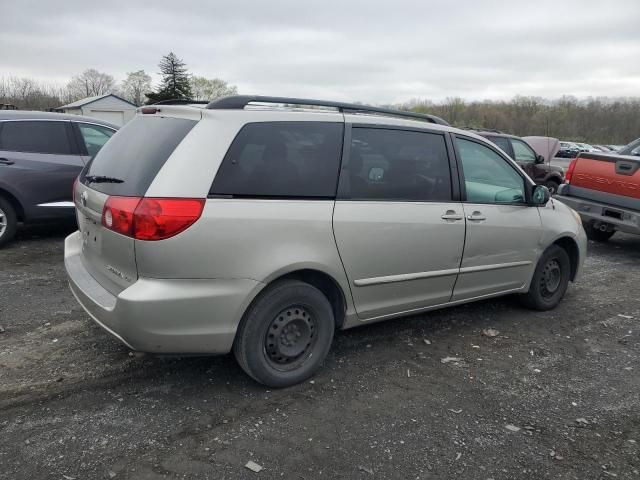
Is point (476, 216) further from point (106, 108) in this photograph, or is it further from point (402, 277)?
point (106, 108)

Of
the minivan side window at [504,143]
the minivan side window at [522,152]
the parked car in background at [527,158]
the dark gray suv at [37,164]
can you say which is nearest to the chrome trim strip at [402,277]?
the dark gray suv at [37,164]

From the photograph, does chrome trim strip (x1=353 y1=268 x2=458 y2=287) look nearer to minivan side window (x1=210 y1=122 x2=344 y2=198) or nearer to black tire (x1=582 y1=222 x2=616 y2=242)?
minivan side window (x1=210 y1=122 x2=344 y2=198)

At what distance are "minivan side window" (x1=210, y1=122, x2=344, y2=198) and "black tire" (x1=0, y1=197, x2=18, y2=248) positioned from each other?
15.7ft

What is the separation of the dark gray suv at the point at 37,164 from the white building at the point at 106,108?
29.5m

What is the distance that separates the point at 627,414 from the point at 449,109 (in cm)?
7303

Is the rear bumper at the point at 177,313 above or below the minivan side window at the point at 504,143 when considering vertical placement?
below

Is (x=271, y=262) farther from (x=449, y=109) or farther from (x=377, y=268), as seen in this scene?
(x=449, y=109)

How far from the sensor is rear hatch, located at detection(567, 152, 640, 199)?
723cm

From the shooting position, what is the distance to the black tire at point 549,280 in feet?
16.2

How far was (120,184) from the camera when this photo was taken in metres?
3.07

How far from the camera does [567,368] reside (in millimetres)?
3885

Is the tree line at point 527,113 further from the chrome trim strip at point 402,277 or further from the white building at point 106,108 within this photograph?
the chrome trim strip at point 402,277

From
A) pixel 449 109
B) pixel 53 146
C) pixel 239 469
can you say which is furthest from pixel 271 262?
pixel 449 109

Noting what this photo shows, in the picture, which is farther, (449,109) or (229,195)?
(449,109)
